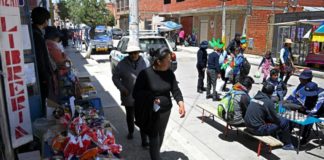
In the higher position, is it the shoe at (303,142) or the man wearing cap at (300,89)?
the man wearing cap at (300,89)

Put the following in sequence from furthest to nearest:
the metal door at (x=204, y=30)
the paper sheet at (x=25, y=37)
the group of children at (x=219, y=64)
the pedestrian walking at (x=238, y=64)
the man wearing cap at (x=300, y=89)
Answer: the metal door at (x=204, y=30)
the pedestrian walking at (x=238, y=64)
the group of children at (x=219, y=64)
the man wearing cap at (x=300, y=89)
the paper sheet at (x=25, y=37)

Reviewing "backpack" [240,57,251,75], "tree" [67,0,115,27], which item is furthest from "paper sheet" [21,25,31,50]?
"tree" [67,0,115,27]

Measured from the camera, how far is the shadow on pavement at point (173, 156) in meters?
4.70

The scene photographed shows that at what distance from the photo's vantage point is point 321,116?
5324mm

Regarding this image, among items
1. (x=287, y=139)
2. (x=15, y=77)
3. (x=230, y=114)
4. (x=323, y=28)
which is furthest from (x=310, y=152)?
(x=323, y=28)

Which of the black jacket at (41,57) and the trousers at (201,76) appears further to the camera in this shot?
the trousers at (201,76)

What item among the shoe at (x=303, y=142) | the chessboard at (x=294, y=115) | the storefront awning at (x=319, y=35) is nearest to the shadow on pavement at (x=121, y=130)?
the chessboard at (x=294, y=115)

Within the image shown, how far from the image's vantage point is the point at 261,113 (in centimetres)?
491

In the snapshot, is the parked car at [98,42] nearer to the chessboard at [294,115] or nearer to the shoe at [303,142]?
the chessboard at [294,115]

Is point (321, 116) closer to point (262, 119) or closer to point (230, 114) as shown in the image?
point (262, 119)

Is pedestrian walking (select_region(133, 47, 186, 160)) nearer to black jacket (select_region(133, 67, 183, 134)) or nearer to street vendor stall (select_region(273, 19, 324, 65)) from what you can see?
black jacket (select_region(133, 67, 183, 134))

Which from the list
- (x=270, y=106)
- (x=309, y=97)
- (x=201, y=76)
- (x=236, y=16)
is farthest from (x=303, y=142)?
(x=236, y=16)

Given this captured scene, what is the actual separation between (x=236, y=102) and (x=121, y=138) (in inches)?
82.4

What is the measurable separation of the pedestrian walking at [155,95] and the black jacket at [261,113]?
146cm
